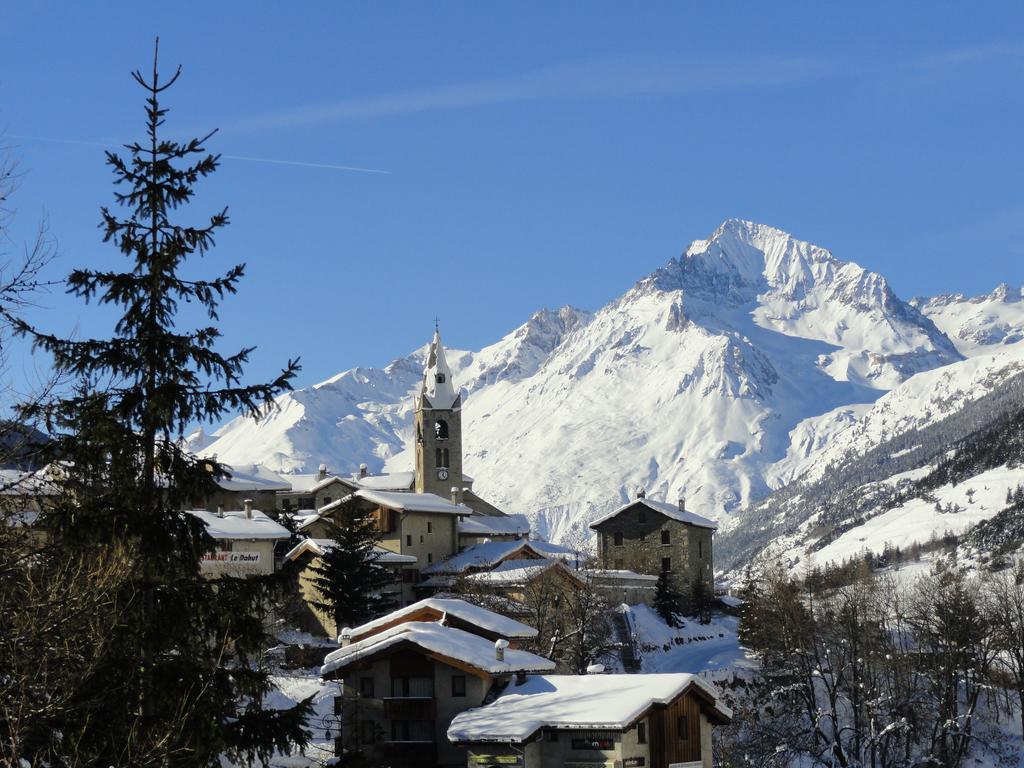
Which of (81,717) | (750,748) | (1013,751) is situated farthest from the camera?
(1013,751)

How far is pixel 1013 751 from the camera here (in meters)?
79.8

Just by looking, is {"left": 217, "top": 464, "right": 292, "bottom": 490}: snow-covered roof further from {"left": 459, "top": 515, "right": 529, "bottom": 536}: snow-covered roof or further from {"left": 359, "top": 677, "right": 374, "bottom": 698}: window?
{"left": 359, "top": 677, "right": 374, "bottom": 698}: window

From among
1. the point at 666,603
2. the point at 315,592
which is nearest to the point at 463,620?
the point at 315,592

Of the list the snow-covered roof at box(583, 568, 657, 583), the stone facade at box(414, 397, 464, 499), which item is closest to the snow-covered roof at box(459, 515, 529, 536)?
the stone facade at box(414, 397, 464, 499)

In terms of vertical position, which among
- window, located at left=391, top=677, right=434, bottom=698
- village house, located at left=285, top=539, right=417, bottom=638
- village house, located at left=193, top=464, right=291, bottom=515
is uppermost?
village house, located at left=193, top=464, right=291, bottom=515

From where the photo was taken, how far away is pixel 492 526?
114m

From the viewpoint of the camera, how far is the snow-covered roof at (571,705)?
4469 cm

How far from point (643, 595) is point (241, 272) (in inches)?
3132

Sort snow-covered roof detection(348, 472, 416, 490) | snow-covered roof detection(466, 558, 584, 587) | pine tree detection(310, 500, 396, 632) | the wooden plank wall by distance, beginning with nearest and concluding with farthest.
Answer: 1. the wooden plank wall
2. pine tree detection(310, 500, 396, 632)
3. snow-covered roof detection(466, 558, 584, 587)
4. snow-covered roof detection(348, 472, 416, 490)

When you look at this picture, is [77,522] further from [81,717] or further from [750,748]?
[750,748]

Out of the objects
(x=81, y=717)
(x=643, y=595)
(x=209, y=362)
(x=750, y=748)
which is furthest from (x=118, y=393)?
(x=643, y=595)

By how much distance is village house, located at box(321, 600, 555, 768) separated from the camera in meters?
50.0

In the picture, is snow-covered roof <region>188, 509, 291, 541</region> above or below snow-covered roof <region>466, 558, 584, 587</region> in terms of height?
above

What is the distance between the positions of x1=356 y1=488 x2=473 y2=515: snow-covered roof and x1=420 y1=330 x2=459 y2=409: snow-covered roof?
40.7 meters
